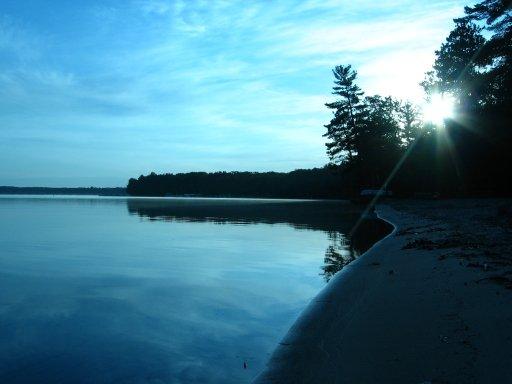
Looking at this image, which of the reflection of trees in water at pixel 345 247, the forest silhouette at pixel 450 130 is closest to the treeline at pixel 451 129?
the forest silhouette at pixel 450 130

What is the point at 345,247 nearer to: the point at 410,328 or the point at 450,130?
the point at 410,328

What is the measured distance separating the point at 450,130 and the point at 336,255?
3273cm

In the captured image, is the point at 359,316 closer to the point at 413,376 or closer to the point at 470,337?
the point at 470,337

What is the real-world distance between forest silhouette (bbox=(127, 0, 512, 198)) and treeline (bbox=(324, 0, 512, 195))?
7 cm

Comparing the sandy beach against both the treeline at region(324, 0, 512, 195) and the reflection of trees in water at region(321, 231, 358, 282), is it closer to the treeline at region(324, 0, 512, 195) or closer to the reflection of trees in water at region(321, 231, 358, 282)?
the reflection of trees in water at region(321, 231, 358, 282)

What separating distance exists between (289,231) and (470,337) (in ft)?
73.8

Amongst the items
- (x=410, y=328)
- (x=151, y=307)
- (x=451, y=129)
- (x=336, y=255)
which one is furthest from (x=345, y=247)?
(x=451, y=129)

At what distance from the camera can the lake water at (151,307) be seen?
250 inches

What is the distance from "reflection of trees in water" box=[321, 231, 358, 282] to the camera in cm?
1399

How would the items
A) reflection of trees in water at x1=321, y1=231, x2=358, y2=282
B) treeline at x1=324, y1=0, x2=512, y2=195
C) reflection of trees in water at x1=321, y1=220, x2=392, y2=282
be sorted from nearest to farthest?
reflection of trees in water at x1=321, y1=231, x2=358, y2=282, reflection of trees in water at x1=321, y1=220, x2=392, y2=282, treeline at x1=324, y1=0, x2=512, y2=195

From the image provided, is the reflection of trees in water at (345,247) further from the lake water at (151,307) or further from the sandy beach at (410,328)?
the sandy beach at (410,328)

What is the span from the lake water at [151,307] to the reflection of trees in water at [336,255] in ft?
0.16

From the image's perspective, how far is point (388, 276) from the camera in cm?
1050

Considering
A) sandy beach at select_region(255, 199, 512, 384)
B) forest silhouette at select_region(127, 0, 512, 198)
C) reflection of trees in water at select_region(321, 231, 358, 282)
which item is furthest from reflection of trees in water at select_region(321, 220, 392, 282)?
forest silhouette at select_region(127, 0, 512, 198)
